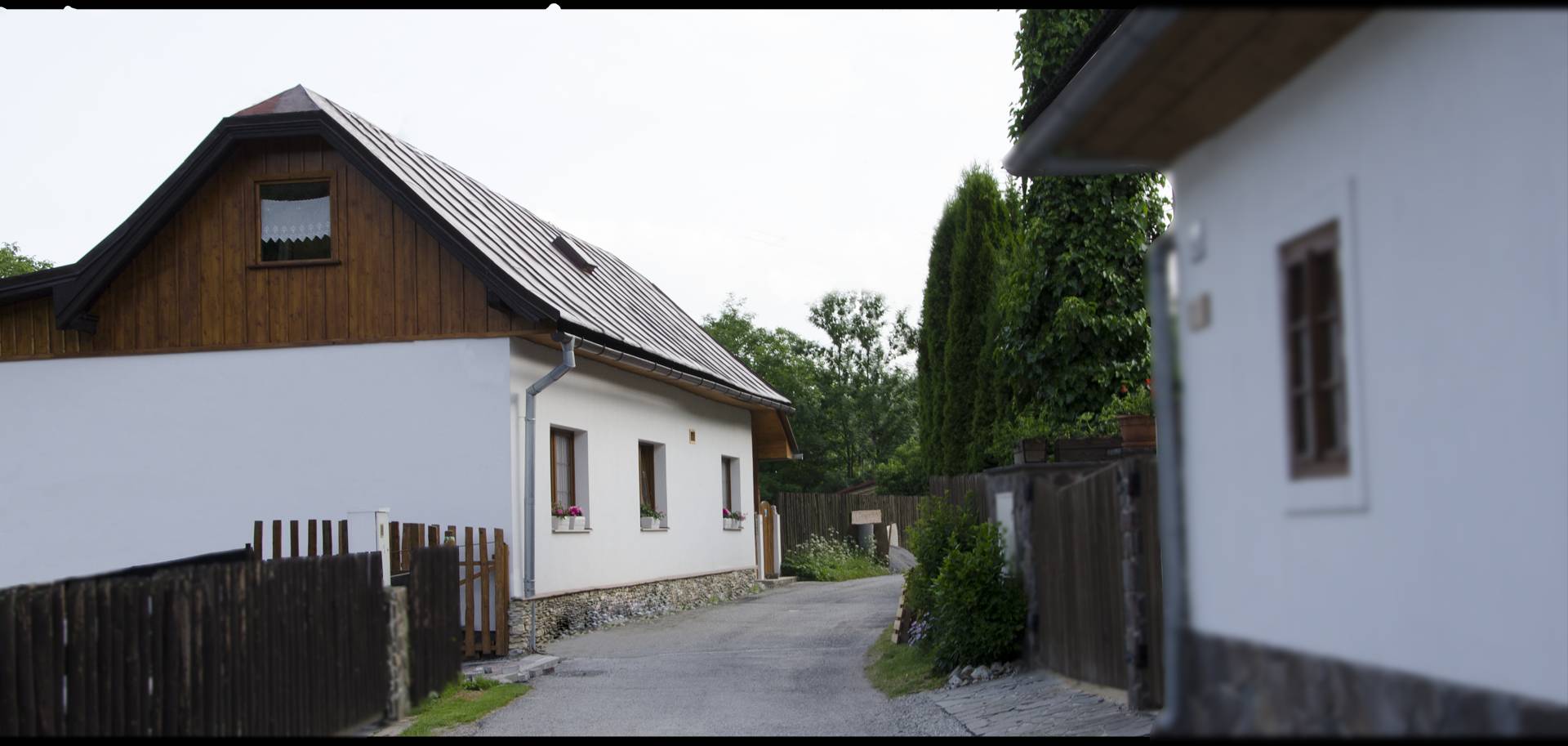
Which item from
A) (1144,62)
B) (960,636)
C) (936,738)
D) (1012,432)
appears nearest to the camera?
(1144,62)

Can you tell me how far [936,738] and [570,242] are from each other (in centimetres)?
1542

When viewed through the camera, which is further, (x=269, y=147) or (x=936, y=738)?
(x=269, y=147)

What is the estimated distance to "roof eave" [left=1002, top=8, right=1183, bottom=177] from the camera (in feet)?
14.2

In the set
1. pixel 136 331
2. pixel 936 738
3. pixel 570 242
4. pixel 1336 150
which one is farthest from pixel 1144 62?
pixel 570 242

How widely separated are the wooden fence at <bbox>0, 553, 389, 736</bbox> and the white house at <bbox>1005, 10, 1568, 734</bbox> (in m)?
4.84

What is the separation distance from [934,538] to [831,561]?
17.6 meters

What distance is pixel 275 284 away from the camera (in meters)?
16.2

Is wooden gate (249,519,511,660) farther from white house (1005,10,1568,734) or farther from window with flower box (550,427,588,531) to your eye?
white house (1005,10,1568,734)

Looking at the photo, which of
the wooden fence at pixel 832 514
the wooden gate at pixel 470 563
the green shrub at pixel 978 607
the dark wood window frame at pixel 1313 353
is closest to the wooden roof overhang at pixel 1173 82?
the dark wood window frame at pixel 1313 353

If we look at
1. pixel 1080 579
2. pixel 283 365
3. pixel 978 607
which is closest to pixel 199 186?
pixel 283 365

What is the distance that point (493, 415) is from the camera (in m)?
15.6

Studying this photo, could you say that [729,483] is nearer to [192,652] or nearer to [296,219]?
[296,219]

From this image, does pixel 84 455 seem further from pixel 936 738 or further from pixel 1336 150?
pixel 1336 150

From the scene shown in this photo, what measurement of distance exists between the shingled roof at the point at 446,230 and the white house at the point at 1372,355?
1093 centimetres
